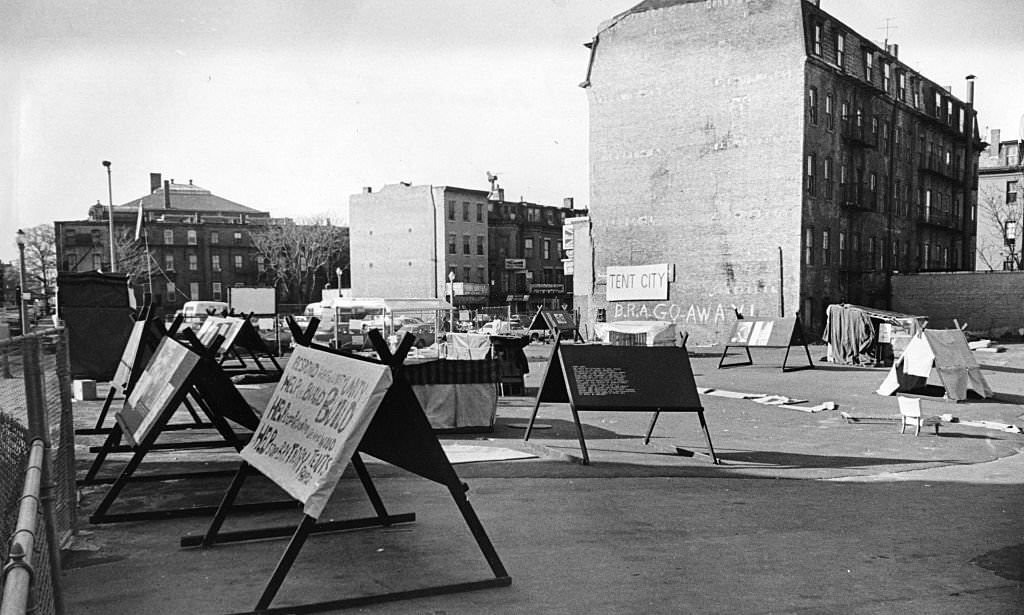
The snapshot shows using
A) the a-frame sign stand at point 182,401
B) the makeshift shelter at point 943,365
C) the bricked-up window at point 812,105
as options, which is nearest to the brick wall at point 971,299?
the bricked-up window at point 812,105

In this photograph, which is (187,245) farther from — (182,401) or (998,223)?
(182,401)

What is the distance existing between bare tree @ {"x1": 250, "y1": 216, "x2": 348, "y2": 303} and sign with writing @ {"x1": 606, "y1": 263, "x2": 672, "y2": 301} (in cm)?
4616

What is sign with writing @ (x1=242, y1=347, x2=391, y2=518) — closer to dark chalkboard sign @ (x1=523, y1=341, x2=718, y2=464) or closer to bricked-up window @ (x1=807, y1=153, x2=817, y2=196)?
dark chalkboard sign @ (x1=523, y1=341, x2=718, y2=464)

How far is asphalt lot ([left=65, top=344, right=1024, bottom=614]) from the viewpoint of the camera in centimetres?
507

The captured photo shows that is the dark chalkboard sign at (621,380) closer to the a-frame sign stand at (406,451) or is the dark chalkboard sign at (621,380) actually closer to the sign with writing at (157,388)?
the sign with writing at (157,388)

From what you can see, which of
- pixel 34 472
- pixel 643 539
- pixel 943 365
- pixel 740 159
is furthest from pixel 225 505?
pixel 740 159

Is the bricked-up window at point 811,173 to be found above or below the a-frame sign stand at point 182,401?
above

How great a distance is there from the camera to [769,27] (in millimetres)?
41031

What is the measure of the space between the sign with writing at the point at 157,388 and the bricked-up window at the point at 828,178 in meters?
40.9

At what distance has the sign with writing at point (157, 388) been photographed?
6688mm

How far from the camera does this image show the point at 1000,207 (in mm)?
69438

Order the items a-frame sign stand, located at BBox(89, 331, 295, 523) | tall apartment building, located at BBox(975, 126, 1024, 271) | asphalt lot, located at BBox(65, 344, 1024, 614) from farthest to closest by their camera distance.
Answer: tall apartment building, located at BBox(975, 126, 1024, 271) < a-frame sign stand, located at BBox(89, 331, 295, 523) < asphalt lot, located at BBox(65, 344, 1024, 614)

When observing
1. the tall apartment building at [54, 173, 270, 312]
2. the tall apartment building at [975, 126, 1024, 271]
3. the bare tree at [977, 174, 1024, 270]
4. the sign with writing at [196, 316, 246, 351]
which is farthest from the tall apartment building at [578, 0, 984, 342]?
the tall apartment building at [54, 173, 270, 312]

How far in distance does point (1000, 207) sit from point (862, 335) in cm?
5123
